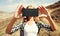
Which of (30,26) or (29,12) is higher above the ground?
(29,12)

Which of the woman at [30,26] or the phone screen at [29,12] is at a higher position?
the phone screen at [29,12]

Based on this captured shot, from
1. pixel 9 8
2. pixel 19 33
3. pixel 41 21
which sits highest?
pixel 9 8

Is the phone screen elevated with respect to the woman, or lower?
elevated

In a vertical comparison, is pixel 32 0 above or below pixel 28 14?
above

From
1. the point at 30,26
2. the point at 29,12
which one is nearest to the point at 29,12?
the point at 29,12

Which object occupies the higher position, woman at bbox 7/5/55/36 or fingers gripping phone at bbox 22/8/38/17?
fingers gripping phone at bbox 22/8/38/17

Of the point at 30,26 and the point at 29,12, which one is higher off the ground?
the point at 29,12

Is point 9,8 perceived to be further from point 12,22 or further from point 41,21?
point 41,21

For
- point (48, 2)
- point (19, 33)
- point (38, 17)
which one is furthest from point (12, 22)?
point (48, 2)

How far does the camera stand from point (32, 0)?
2041mm

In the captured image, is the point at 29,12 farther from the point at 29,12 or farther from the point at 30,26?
the point at 30,26

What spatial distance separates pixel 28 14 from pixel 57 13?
1.14 feet

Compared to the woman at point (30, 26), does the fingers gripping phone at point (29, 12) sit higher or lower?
higher

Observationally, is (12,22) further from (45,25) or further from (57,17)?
(57,17)
